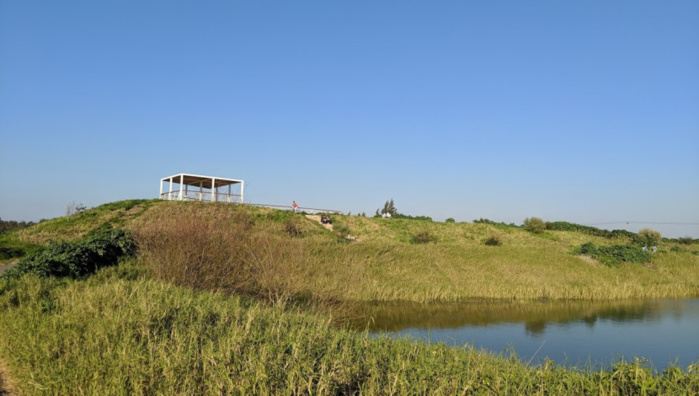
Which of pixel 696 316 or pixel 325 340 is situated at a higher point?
pixel 325 340

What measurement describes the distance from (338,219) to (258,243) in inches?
1050

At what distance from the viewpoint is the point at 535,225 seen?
1991 inches

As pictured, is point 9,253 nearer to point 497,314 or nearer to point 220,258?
point 220,258

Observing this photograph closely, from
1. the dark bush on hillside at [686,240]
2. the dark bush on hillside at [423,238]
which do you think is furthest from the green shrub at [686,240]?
the dark bush on hillside at [423,238]

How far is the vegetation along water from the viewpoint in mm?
4969

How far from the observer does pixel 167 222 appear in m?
15.8

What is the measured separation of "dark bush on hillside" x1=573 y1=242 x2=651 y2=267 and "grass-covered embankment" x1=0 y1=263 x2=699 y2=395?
2696 centimetres

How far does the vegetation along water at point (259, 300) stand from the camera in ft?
16.3

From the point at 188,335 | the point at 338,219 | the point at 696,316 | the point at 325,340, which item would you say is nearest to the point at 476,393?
the point at 325,340

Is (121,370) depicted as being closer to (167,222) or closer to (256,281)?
(256,281)

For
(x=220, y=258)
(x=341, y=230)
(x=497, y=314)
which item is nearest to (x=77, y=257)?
(x=220, y=258)

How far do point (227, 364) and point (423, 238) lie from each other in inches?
1390

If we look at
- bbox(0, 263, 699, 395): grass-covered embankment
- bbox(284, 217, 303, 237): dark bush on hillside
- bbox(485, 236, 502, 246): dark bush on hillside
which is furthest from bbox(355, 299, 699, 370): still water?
bbox(485, 236, 502, 246): dark bush on hillside

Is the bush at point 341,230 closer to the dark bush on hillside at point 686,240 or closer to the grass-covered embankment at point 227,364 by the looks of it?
the grass-covered embankment at point 227,364
